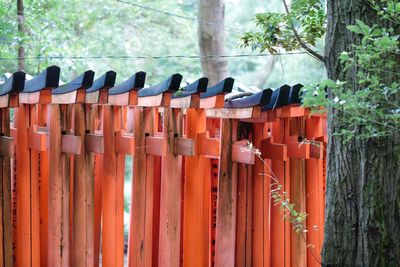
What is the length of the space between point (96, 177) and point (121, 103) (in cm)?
103

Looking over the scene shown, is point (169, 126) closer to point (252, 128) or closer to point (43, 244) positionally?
point (252, 128)

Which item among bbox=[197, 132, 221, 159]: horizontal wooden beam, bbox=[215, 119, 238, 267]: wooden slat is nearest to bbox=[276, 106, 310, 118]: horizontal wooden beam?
bbox=[215, 119, 238, 267]: wooden slat

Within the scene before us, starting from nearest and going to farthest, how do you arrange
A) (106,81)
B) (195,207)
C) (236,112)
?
(106,81) → (236,112) → (195,207)

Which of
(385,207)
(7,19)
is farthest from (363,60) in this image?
(7,19)

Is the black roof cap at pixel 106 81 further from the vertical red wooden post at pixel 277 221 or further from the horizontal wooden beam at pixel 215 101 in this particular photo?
the vertical red wooden post at pixel 277 221

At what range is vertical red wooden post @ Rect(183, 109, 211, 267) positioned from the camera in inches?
208

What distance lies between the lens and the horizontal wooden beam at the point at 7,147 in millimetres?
5281

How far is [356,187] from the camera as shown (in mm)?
3477

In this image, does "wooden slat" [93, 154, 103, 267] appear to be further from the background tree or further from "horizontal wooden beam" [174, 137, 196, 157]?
the background tree

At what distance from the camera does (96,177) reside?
5.79m

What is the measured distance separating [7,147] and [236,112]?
5.74 ft

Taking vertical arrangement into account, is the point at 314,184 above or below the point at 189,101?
below

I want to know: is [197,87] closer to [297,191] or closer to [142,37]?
[297,191]

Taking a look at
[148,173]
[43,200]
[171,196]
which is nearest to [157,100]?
[148,173]
